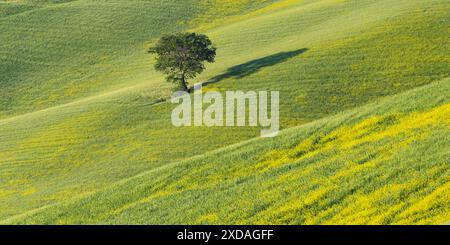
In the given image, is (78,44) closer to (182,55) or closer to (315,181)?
(182,55)

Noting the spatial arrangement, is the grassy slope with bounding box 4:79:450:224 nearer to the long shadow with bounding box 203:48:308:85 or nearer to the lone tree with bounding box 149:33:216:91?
the long shadow with bounding box 203:48:308:85

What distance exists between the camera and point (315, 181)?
29.8 metres

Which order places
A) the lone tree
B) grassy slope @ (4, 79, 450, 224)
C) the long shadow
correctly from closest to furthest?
grassy slope @ (4, 79, 450, 224)
the lone tree
the long shadow

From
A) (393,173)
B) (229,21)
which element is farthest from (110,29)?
(393,173)

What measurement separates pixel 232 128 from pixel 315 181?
78.7 feet

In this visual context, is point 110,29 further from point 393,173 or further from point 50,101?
point 393,173

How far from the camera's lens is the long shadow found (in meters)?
67.2

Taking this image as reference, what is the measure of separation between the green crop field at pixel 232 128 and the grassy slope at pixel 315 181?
10 centimetres

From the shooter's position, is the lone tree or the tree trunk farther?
the lone tree

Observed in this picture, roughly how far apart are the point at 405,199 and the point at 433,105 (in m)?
14.0

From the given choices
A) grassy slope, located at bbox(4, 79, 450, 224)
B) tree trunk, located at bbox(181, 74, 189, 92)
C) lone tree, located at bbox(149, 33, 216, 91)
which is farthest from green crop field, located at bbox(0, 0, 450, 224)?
tree trunk, located at bbox(181, 74, 189, 92)

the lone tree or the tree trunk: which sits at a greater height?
the lone tree

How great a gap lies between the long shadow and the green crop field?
30 centimetres

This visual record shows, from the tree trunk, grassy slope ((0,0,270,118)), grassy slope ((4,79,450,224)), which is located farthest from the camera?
grassy slope ((0,0,270,118))
